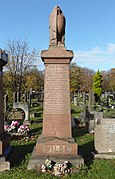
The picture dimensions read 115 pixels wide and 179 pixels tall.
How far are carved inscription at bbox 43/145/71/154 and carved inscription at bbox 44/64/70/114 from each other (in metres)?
0.97

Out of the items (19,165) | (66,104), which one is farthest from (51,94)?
(19,165)

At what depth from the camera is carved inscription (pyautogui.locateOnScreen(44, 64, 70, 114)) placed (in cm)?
697

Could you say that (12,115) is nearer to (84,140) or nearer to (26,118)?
(26,118)

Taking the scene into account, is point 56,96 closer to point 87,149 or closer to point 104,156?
point 104,156

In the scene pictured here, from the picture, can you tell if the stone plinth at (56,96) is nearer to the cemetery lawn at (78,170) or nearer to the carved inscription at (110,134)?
the cemetery lawn at (78,170)

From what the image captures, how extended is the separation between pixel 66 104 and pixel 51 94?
0.52m

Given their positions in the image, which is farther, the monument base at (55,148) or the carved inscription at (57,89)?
the carved inscription at (57,89)

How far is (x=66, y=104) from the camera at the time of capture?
698 centimetres

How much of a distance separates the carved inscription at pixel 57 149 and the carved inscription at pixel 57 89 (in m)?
0.97

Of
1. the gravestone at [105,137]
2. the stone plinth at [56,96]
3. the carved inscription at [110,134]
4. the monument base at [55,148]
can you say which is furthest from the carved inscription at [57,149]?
the carved inscription at [110,134]

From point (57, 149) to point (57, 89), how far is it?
66.8 inches

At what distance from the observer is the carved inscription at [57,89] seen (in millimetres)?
6969

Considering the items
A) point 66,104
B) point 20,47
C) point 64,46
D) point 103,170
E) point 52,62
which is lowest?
point 103,170

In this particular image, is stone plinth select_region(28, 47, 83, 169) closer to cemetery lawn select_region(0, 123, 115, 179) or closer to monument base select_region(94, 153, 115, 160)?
cemetery lawn select_region(0, 123, 115, 179)
